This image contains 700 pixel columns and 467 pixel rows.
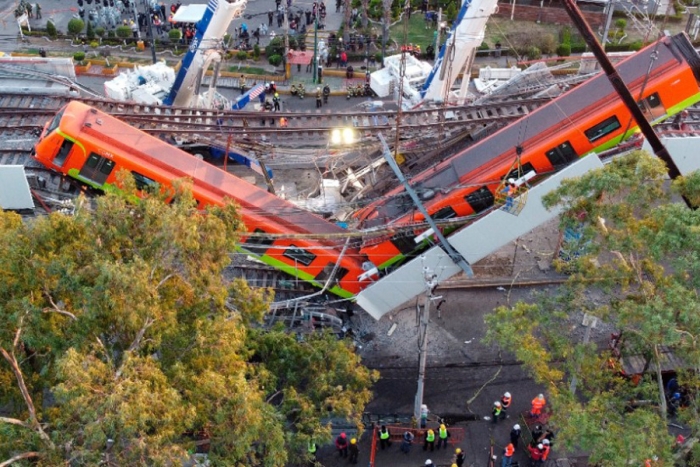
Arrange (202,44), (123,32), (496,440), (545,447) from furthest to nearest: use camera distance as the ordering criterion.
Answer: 1. (123,32)
2. (202,44)
3. (496,440)
4. (545,447)

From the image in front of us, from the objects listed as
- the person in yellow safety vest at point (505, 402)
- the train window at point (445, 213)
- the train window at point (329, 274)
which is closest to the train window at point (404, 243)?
the train window at point (445, 213)

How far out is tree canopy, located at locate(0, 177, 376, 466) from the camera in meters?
14.2

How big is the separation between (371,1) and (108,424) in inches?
1390

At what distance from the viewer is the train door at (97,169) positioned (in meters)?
25.0

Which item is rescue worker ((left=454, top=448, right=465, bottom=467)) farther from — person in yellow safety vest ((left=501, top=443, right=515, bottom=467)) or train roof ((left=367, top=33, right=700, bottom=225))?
train roof ((left=367, top=33, right=700, bottom=225))

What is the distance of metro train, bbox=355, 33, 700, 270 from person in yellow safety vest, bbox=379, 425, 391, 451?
5.39 meters

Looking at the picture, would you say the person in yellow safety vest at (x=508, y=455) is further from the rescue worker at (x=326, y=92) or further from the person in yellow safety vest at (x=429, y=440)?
the rescue worker at (x=326, y=92)

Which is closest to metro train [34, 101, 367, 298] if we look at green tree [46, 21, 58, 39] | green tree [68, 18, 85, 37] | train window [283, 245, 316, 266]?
train window [283, 245, 316, 266]

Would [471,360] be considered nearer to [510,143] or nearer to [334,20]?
[510,143]

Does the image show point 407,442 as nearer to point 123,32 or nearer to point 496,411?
point 496,411

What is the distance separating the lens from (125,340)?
1582 cm

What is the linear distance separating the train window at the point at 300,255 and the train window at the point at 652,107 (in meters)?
10.6

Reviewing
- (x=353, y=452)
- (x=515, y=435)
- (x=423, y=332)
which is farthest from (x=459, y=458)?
(x=423, y=332)

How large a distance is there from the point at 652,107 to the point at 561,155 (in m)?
3.00
